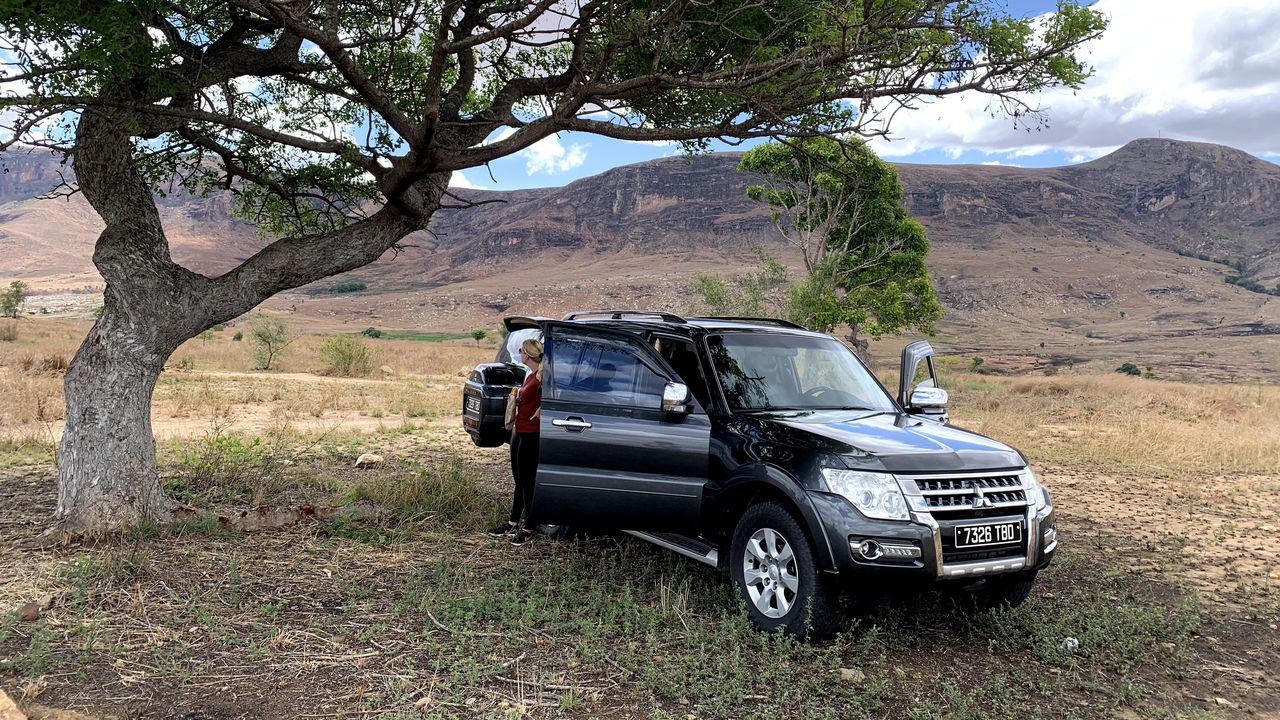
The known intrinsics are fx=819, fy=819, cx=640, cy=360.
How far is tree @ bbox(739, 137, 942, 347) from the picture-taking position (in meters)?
29.2

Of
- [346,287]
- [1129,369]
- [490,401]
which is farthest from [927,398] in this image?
[346,287]

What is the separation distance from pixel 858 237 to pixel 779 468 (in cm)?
2838

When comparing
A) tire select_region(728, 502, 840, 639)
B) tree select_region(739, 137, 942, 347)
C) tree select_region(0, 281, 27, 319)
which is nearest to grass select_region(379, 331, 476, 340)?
tree select_region(0, 281, 27, 319)

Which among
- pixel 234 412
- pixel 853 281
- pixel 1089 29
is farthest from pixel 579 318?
pixel 853 281

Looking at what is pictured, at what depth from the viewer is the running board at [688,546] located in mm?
5324

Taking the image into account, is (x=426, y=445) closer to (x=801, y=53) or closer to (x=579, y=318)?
(x=579, y=318)

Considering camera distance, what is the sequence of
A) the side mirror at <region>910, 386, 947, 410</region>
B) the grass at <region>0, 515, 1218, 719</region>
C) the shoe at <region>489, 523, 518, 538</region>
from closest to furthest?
1. the grass at <region>0, 515, 1218, 719</region>
2. the side mirror at <region>910, 386, 947, 410</region>
3. the shoe at <region>489, 523, 518, 538</region>

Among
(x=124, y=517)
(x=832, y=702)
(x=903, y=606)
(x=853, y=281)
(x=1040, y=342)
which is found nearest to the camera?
(x=832, y=702)

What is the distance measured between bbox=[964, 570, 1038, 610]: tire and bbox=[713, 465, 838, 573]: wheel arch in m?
1.37

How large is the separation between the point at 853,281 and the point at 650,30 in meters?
25.9

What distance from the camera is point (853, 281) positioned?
103 feet

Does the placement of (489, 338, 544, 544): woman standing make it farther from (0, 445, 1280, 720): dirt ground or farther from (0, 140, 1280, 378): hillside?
(0, 140, 1280, 378): hillside

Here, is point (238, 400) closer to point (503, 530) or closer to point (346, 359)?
point (346, 359)

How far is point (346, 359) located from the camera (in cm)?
2797
